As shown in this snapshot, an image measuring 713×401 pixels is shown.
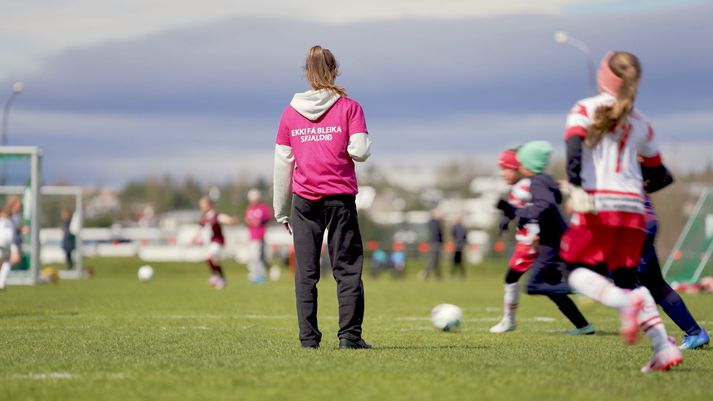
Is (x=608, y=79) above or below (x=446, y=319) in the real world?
above

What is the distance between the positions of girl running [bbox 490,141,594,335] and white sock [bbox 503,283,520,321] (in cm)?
1

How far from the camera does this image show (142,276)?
1155 inches

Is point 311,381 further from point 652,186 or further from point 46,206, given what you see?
point 46,206

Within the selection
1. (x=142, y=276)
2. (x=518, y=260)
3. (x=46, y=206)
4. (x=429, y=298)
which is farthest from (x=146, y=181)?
(x=518, y=260)

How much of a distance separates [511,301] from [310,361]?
15.1ft

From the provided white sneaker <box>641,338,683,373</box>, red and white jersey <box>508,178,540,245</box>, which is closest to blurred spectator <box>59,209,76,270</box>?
red and white jersey <box>508,178,540,245</box>

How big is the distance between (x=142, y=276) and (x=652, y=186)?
23.2 meters

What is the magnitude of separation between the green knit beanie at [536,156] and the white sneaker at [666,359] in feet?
13.5

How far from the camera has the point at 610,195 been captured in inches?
262

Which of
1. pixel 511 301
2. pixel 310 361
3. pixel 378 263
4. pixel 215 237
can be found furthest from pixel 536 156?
pixel 378 263

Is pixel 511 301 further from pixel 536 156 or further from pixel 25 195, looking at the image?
pixel 25 195

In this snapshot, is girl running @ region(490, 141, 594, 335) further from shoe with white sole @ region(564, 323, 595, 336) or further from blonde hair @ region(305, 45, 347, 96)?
blonde hair @ region(305, 45, 347, 96)

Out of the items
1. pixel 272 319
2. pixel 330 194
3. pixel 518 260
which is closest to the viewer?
pixel 330 194

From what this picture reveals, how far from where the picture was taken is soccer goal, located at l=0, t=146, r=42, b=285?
26.9 m
